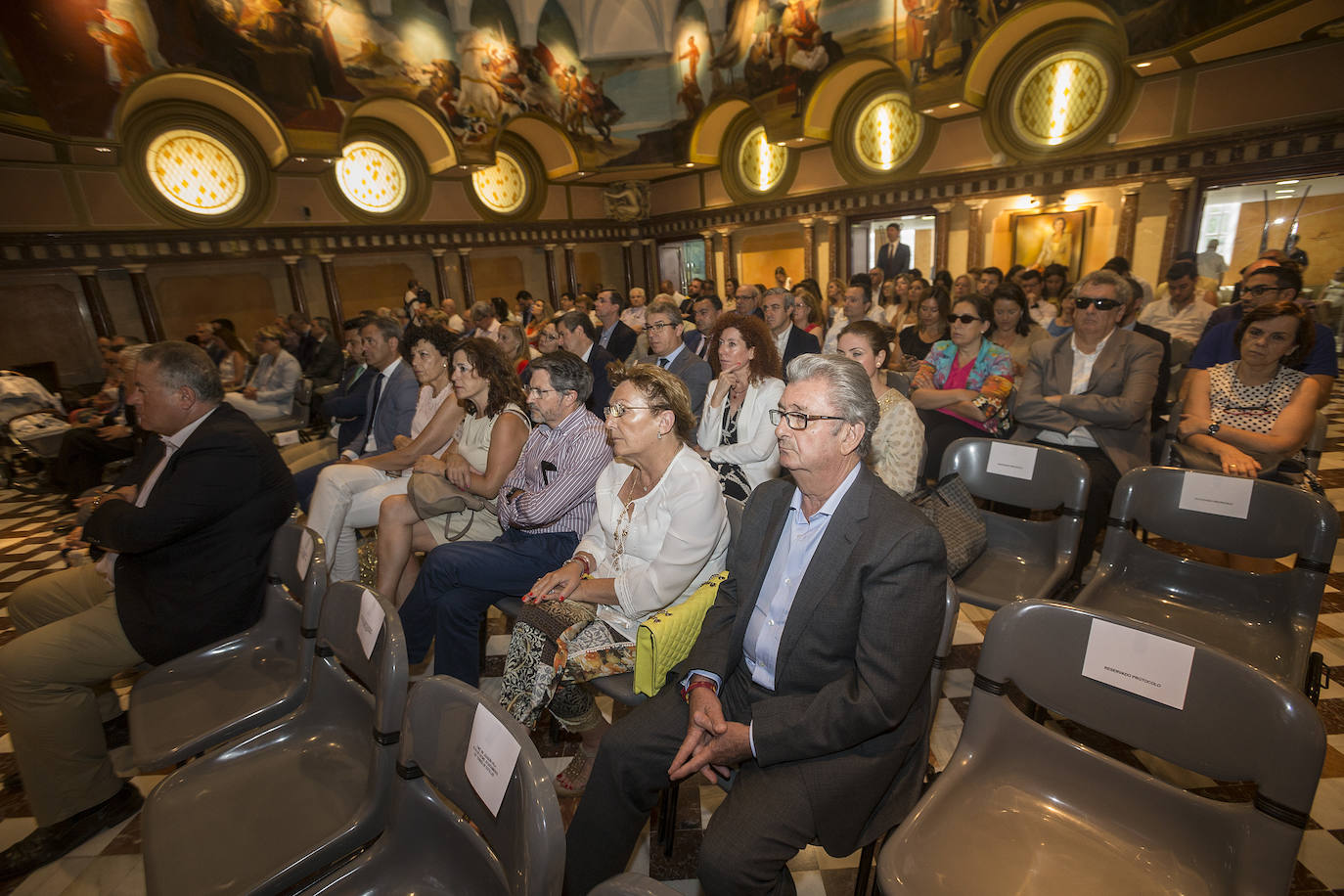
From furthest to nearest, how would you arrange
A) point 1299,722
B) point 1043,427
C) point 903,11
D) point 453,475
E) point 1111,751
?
Answer: point 903,11
point 1043,427
point 453,475
point 1111,751
point 1299,722

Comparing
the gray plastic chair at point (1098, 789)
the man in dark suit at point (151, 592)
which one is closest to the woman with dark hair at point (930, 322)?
the gray plastic chair at point (1098, 789)

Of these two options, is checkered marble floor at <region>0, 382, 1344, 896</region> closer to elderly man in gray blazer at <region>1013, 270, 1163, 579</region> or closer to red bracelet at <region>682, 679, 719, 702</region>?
red bracelet at <region>682, 679, 719, 702</region>

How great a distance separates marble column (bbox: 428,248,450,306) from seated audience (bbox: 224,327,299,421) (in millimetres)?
9504

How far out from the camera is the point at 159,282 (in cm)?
1229

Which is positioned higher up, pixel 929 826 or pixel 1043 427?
pixel 1043 427

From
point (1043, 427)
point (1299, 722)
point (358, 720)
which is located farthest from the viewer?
point (1043, 427)

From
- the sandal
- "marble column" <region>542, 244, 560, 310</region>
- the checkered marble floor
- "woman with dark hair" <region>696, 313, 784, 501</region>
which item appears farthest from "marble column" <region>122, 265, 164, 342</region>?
the sandal

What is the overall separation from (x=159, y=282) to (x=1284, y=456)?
17.0 meters

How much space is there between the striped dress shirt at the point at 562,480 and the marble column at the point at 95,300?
44.5ft

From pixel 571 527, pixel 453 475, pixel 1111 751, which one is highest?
pixel 453 475

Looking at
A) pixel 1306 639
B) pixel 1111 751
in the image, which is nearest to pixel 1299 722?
pixel 1306 639

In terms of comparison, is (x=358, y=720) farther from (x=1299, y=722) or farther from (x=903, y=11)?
(x=903, y=11)

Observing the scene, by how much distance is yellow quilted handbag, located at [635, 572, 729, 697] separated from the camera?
191 centimetres

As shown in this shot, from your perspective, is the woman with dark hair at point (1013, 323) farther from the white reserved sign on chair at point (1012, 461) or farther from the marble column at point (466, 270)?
the marble column at point (466, 270)
